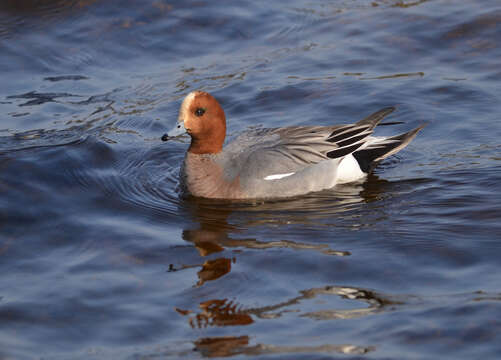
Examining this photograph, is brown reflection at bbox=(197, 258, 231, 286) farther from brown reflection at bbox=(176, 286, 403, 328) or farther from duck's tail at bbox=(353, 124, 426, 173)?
duck's tail at bbox=(353, 124, 426, 173)

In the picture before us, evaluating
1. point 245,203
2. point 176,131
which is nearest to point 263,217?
point 245,203

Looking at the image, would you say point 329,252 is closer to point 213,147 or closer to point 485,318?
point 485,318

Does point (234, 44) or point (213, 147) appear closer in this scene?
point (213, 147)

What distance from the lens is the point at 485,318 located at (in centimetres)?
478

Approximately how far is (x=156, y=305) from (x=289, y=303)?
2.69 ft

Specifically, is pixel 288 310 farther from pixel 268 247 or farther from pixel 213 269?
pixel 268 247

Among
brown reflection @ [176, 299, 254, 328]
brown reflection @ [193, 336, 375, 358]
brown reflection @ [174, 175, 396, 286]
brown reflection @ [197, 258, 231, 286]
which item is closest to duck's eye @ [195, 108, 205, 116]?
brown reflection @ [174, 175, 396, 286]

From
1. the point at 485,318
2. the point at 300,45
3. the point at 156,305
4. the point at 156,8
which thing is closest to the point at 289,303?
the point at 156,305

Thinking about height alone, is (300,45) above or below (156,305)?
above

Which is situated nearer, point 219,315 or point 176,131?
point 219,315

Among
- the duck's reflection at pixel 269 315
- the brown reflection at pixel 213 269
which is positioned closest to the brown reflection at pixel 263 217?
the brown reflection at pixel 213 269

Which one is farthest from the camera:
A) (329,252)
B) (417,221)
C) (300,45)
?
(300,45)

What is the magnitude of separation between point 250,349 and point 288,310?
1.53ft

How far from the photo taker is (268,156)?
280 inches
